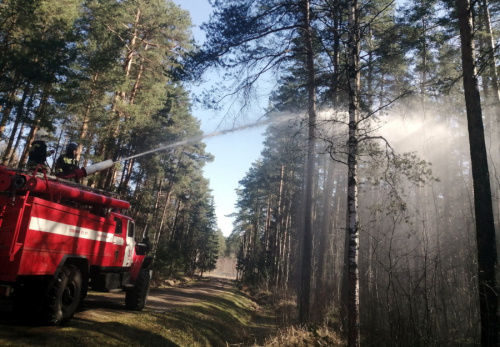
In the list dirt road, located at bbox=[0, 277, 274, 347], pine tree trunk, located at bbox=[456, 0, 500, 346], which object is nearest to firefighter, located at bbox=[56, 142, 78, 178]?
dirt road, located at bbox=[0, 277, 274, 347]

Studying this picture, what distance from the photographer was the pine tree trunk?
546cm

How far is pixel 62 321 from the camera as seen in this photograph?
19.2 ft

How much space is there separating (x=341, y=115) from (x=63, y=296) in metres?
9.91

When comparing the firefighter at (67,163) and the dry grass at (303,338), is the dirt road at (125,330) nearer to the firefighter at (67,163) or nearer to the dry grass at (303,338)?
the dry grass at (303,338)

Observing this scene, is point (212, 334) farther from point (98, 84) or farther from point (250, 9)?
point (98, 84)

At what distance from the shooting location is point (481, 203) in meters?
6.50

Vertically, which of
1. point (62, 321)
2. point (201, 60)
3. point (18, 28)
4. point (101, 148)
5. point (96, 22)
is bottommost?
point (62, 321)

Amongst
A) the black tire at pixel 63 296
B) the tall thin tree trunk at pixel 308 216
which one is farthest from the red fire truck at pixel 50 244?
the tall thin tree trunk at pixel 308 216

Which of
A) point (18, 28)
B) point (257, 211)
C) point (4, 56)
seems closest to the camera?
point (4, 56)

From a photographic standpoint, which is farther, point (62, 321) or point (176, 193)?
point (176, 193)

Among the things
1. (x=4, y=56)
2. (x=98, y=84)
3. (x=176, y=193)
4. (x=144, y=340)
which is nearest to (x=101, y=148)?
(x=98, y=84)

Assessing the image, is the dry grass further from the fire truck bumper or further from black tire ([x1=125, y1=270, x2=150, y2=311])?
the fire truck bumper

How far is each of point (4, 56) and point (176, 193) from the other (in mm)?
26274

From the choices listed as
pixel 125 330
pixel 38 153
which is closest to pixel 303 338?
pixel 125 330
